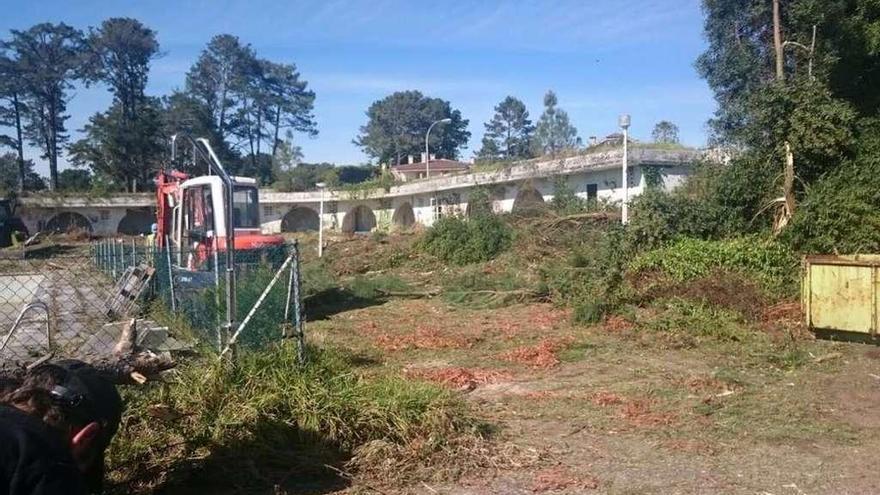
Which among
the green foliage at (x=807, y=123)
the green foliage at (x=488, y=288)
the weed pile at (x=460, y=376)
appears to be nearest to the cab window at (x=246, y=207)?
the green foliage at (x=488, y=288)

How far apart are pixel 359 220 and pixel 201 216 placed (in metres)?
38.2

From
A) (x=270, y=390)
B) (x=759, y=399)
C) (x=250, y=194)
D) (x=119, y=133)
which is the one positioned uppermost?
(x=119, y=133)

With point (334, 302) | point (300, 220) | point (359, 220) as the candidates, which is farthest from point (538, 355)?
point (300, 220)

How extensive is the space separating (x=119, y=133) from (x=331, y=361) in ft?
204

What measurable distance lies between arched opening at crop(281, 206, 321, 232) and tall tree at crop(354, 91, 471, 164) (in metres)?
39.3

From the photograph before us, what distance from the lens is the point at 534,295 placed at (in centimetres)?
1558

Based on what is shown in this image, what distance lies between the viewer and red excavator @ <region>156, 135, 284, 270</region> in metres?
13.1

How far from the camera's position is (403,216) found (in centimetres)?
4634

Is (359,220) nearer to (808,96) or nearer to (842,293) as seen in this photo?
(808,96)

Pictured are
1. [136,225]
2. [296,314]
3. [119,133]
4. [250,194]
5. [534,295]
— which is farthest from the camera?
[119,133]

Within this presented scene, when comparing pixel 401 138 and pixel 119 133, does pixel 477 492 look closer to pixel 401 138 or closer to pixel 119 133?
pixel 119 133

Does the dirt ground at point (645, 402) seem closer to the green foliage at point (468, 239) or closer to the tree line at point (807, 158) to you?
the tree line at point (807, 158)

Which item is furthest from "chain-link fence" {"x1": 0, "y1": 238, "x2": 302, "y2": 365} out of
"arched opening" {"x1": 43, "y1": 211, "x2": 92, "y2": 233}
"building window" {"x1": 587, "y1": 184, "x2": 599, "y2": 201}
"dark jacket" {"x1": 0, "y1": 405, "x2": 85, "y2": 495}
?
"arched opening" {"x1": 43, "y1": 211, "x2": 92, "y2": 233}

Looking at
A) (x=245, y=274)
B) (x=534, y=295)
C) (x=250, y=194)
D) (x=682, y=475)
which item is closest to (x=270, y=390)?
(x=245, y=274)
